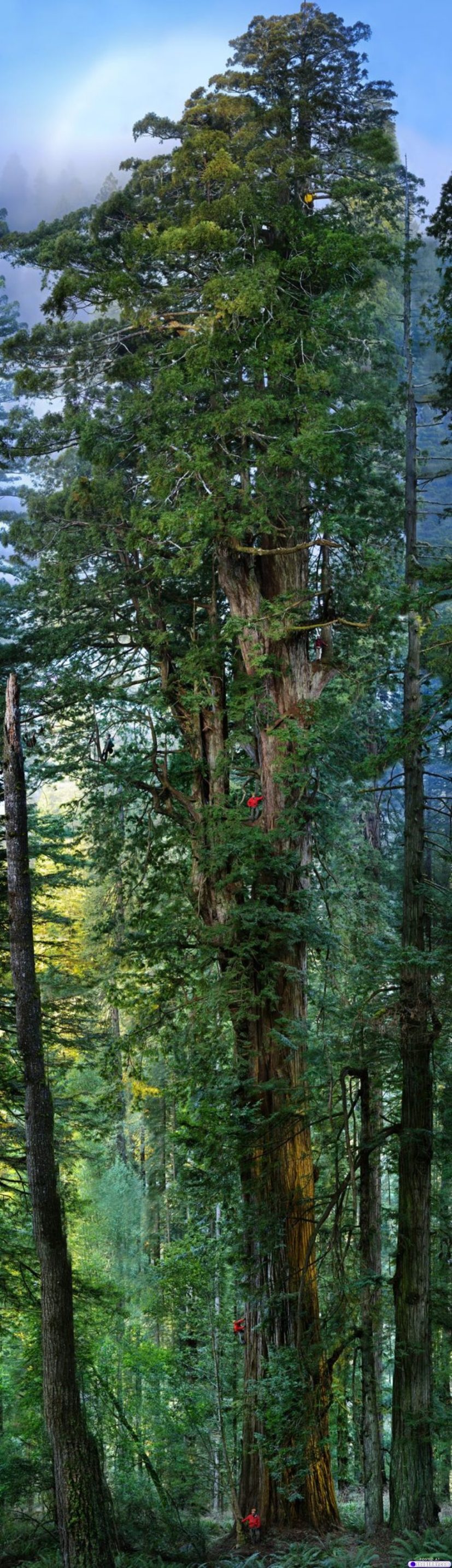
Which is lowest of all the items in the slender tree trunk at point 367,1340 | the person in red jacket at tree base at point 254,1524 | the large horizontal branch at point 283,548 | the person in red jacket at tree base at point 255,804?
the person in red jacket at tree base at point 254,1524

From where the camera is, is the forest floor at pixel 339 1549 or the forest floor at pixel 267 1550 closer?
the forest floor at pixel 339 1549

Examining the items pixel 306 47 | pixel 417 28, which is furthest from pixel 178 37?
pixel 306 47

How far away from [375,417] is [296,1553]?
9.05 m

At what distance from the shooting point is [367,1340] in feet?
31.1

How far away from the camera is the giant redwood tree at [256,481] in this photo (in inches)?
433

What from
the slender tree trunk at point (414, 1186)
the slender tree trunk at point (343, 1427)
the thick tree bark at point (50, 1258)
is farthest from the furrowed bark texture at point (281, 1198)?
the thick tree bark at point (50, 1258)

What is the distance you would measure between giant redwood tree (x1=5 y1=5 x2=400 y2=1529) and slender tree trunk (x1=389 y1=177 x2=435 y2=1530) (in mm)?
818

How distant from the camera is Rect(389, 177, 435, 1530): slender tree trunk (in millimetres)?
9445

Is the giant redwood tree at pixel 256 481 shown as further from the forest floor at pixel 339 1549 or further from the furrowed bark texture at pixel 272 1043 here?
the forest floor at pixel 339 1549

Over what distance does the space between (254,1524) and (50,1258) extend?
3429 mm

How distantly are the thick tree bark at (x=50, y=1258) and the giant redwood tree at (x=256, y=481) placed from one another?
5.99 ft

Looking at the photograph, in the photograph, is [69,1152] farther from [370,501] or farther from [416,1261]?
[370,501]

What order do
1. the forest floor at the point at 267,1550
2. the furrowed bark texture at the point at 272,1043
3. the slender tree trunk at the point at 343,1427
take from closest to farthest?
the forest floor at the point at 267,1550, the slender tree trunk at the point at 343,1427, the furrowed bark texture at the point at 272,1043

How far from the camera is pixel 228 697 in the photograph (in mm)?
12672
